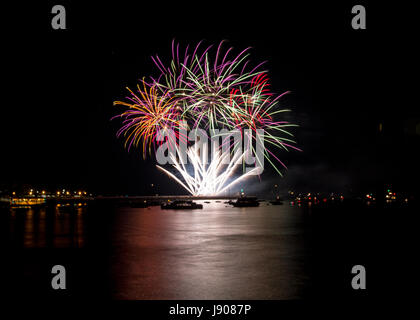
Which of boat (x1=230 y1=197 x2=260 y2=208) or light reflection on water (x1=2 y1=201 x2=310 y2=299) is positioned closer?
light reflection on water (x1=2 y1=201 x2=310 y2=299)

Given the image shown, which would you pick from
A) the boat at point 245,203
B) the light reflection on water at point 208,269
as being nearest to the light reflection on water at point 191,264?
the light reflection on water at point 208,269

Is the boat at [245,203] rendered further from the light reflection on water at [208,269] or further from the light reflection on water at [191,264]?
the light reflection on water at [208,269]

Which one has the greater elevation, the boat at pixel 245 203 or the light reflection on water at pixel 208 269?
the light reflection on water at pixel 208 269

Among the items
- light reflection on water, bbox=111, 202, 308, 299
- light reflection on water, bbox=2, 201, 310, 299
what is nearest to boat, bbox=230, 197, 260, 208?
light reflection on water, bbox=2, 201, 310, 299

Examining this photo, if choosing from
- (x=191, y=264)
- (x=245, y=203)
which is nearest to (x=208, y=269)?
(x=191, y=264)

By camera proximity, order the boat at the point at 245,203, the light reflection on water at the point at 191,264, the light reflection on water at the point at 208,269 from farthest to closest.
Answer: the boat at the point at 245,203, the light reflection on water at the point at 191,264, the light reflection on water at the point at 208,269

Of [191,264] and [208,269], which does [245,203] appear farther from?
[208,269]

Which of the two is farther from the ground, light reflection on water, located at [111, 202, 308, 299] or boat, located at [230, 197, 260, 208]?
light reflection on water, located at [111, 202, 308, 299]

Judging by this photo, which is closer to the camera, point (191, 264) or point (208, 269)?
point (208, 269)

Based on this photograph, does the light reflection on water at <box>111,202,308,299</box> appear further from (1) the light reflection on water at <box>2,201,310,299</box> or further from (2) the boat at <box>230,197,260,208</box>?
(2) the boat at <box>230,197,260,208</box>
